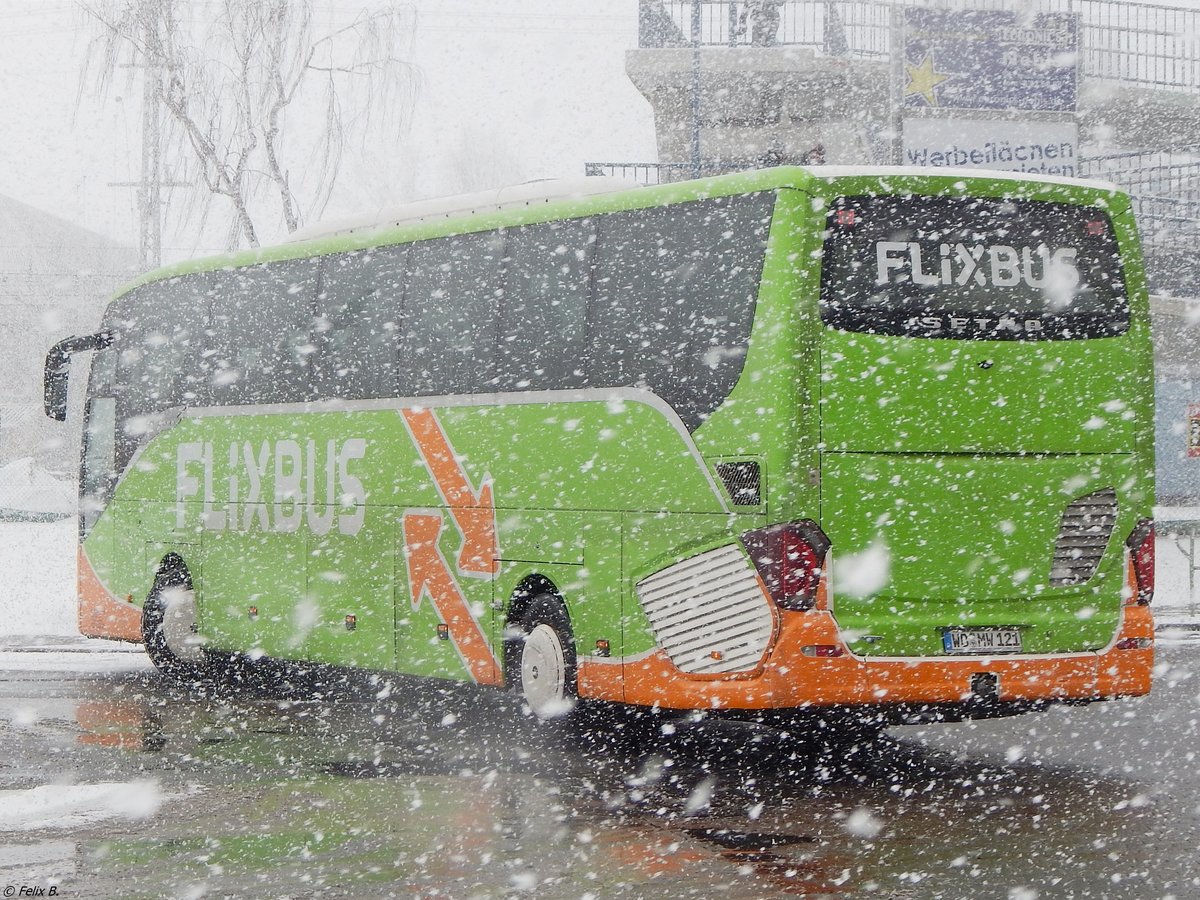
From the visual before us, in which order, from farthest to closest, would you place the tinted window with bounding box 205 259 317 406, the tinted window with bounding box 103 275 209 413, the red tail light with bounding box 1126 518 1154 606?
1. the tinted window with bounding box 103 275 209 413
2. the tinted window with bounding box 205 259 317 406
3. the red tail light with bounding box 1126 518 1154 606

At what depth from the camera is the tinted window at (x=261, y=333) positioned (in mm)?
14648

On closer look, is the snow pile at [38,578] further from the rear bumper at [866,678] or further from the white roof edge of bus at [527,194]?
the rear bumper at [866,678]

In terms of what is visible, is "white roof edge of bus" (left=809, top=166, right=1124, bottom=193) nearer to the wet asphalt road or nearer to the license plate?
the license plate

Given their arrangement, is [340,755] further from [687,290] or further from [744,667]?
[687,290]

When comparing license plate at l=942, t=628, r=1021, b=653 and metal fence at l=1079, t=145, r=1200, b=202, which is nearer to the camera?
license plate at l=942, t=628, r=1021, b=653

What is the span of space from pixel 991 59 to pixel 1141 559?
93.2 ft

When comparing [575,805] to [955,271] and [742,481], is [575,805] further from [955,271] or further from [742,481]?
[955,271]

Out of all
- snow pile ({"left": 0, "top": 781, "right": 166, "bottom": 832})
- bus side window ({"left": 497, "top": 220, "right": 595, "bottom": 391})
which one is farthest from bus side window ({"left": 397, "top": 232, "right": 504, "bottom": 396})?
snow pile ({"left": 0, "top": 781, "right": 166, "bottom": 832})

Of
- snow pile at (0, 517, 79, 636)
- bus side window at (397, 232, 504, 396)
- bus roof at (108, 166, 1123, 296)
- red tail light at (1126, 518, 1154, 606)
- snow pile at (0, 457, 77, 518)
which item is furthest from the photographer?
snow pile at (0, 457, 77, 518)

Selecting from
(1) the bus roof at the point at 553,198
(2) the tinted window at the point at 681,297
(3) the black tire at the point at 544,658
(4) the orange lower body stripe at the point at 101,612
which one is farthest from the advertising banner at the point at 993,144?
(2) the tinted window at the point at 681,297

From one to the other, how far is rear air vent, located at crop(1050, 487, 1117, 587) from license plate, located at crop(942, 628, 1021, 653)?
43cm

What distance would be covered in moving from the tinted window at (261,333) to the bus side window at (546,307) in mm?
2582

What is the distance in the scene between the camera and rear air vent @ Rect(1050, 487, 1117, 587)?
10.7 meters

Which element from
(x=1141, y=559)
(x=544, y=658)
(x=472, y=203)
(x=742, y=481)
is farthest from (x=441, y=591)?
(x=1141, y=559)
